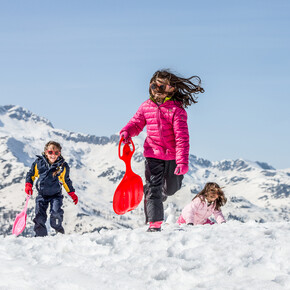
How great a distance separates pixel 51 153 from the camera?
10.2m

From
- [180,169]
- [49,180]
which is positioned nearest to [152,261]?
[180,169]

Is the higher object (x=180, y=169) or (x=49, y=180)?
(x=180, y=169)

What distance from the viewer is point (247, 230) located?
22.5 ft

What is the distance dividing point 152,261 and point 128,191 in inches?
141

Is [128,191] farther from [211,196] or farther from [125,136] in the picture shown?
[211,196]

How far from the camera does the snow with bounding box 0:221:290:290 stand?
174 inches

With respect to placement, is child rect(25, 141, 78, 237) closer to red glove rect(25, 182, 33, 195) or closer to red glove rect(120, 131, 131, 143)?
red glove rect(25, 182, 33, 195)

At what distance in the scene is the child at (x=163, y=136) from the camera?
803 centimetres

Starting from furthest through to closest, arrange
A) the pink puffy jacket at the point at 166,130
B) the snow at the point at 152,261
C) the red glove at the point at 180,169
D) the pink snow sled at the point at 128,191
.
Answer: the pink snow sled at the point at 128,191
the pink puffy jacket at the point at 166,130
the red glove at the point at 180,169
the snow at the point at 152,261

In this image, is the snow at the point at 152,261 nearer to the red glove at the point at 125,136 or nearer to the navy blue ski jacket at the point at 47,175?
the red glove at the point at 125,136

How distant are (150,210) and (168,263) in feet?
9.72

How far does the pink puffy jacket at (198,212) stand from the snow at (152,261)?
4555mm

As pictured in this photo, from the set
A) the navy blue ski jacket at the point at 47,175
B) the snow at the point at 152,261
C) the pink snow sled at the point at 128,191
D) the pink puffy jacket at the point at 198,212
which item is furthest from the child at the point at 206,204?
the snow at the point at 152,261

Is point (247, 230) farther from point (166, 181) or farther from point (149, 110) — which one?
point (149, 110)
